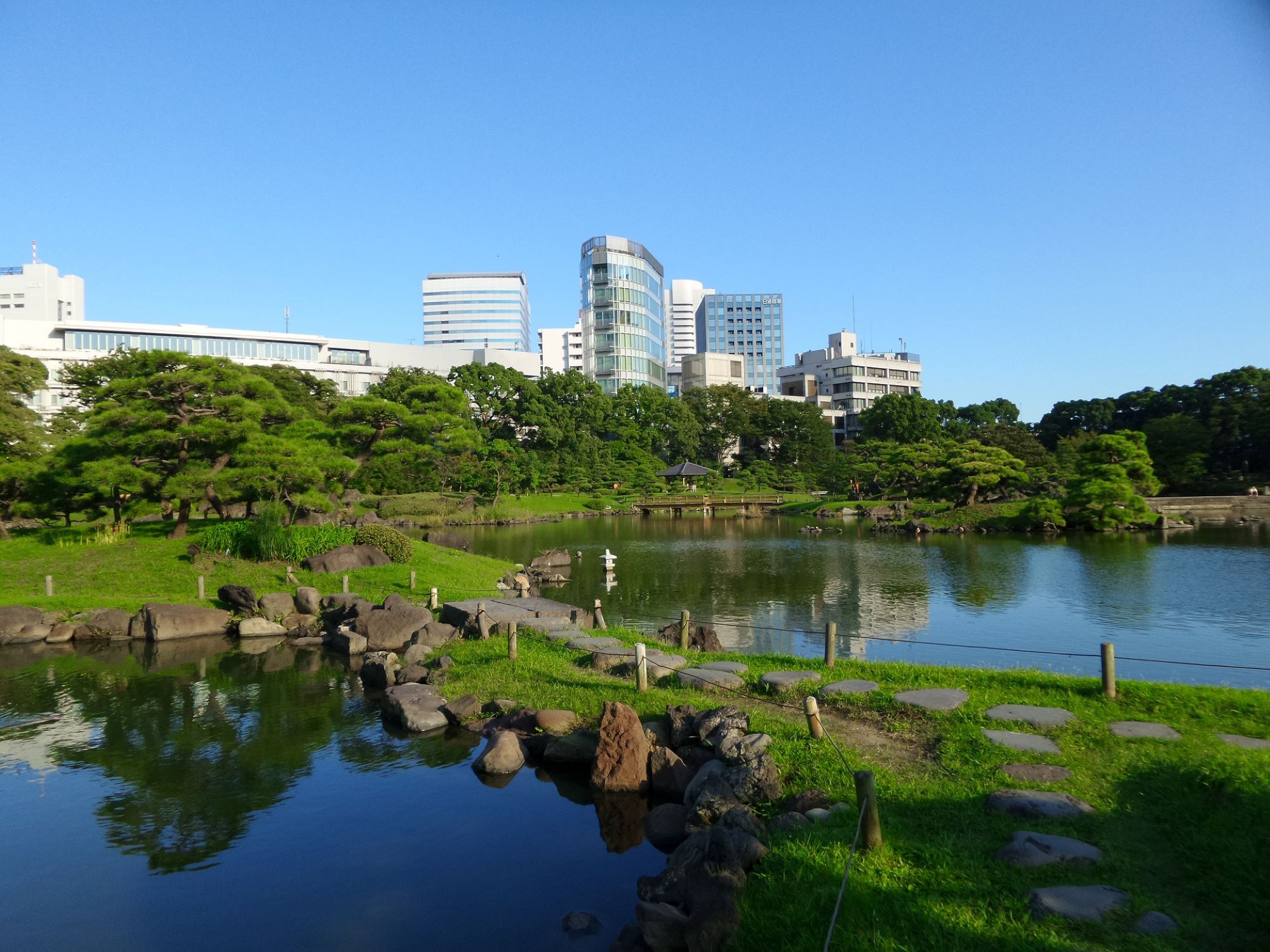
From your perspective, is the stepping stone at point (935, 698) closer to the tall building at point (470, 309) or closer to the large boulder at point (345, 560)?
the large boulder at point (345, 560)

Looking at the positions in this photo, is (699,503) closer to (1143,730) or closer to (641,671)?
(641,671)

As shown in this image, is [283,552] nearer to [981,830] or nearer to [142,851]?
[142,851]

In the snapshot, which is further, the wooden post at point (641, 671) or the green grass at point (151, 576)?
the green grass at point (151, 576)

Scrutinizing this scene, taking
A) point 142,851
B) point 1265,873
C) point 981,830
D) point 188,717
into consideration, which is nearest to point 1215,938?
point 1265,873

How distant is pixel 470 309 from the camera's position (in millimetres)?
121750

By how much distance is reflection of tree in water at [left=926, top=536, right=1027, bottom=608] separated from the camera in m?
22.4

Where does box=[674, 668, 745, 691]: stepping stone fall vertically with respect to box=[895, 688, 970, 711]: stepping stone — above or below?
below

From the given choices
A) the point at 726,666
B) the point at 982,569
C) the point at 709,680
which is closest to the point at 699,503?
the point at 982,569

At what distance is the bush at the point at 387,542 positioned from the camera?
23844mm

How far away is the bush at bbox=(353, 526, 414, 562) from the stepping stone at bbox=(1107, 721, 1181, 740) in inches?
775

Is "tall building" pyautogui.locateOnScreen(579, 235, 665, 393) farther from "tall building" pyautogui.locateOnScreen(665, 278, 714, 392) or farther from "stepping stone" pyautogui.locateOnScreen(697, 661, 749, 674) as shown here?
"stepping stone" pyautogui.locateOnScreen(697, 661, 749, 674)

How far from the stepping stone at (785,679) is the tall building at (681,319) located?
452 feet

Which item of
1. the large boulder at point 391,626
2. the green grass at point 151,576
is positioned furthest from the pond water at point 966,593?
the large boulder at point 391,626

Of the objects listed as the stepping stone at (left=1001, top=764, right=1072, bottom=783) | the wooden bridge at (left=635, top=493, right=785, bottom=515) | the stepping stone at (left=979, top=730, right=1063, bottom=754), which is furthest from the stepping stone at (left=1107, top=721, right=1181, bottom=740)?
the wooden bridge at (left=635, top=493, right=785, bottom=515)
